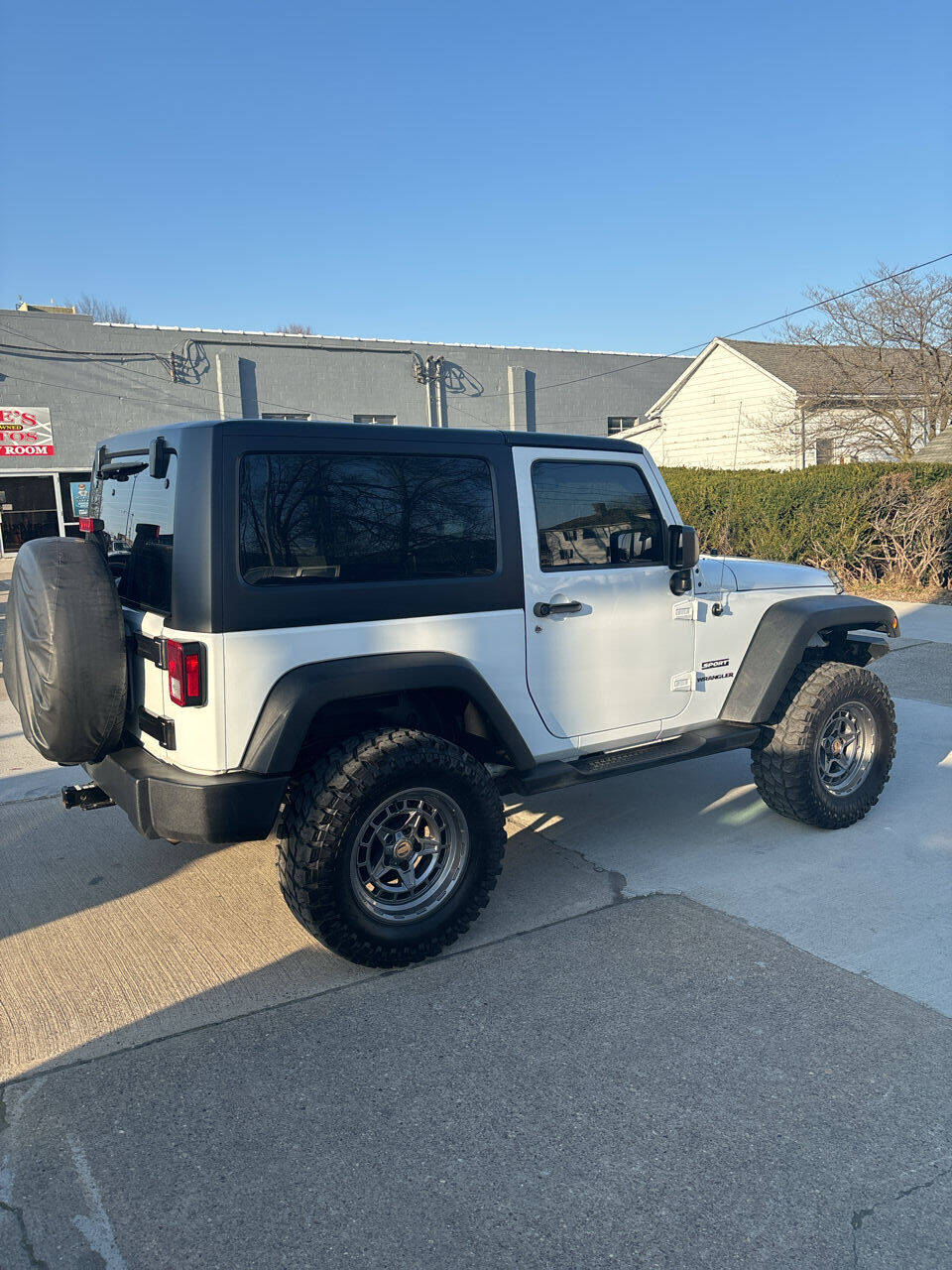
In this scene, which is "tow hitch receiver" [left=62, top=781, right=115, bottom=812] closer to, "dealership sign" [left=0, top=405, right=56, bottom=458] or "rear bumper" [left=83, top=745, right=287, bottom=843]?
"rear bumper" [left=83, top=745, right=287, bottom=843]

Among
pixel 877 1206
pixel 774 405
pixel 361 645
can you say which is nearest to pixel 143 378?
pixel 774 405

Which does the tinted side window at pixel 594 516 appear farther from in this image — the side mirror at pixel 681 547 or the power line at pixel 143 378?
the power line at pixel 143 378

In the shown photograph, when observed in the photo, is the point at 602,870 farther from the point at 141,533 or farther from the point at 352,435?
the point at 141,533

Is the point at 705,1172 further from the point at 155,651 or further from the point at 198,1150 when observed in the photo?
the point at 155,651

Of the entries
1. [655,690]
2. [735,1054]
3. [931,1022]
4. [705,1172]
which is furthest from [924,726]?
[705,1172]

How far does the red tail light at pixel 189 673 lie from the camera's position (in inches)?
129

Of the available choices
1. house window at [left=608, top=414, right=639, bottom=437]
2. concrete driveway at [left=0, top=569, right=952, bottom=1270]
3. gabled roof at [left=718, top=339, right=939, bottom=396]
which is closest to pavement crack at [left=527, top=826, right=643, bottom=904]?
concrete driveway at [left=0, top=569, right=952, bottom=1270]

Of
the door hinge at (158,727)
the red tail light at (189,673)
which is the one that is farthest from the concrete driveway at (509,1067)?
the red tail light at (189,673)

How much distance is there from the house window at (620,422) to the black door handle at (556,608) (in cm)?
3027

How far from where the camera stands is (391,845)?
3680 mm

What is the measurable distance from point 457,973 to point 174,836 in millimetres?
1178

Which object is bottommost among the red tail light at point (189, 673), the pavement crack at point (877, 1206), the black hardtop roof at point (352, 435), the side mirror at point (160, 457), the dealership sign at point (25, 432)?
the pavement crack at point (877, 1206)

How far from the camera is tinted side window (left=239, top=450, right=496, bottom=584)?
3.41m

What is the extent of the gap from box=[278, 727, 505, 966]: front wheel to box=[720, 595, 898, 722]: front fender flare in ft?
5.44
